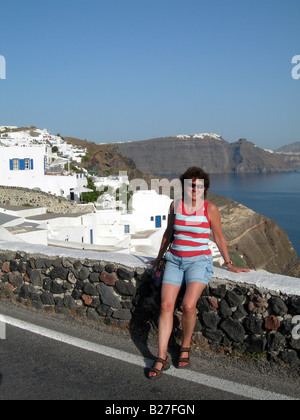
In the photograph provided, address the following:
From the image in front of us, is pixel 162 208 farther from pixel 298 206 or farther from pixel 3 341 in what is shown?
pixel 298 206

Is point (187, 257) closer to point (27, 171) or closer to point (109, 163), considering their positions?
point (27, 171)

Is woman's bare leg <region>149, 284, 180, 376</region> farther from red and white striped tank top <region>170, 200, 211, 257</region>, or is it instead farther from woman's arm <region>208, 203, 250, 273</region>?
woman's arm <region>208, 203, 250, 273</region>

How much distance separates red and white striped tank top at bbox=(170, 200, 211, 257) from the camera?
13.6ft

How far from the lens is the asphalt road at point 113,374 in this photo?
3416 millimetres

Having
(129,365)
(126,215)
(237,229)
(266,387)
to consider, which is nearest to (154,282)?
(129,365)

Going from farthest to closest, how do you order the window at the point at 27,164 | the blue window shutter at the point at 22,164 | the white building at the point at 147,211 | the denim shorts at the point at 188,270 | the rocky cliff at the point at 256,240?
1. the rocky cliff at the point at 256,240
2. the white building at the point at 147,211
3. the window at the point at 27,164
4. the blue window shutter at the point at 22,164
5. the denim shorts at the point at 188,270

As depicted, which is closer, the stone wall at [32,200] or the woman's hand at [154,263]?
the woman's hand at [154,263]

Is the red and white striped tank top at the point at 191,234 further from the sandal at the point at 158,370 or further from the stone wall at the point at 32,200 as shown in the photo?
the stone wall at the point at 32,200

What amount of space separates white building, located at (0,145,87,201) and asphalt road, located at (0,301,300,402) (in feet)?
102

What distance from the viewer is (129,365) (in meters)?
3.93

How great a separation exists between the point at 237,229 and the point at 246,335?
183 feet

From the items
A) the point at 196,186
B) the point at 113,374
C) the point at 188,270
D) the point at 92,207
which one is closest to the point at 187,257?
the point at 188,270

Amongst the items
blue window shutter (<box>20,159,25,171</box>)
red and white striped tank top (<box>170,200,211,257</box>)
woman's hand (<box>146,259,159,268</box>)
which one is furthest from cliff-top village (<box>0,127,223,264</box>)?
red and white striped tank top (<box>170,200,211,257</box>)

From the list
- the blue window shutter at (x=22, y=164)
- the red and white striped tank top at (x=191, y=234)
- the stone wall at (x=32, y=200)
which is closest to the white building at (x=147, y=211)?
the stone wall at (x=32, y=200)
